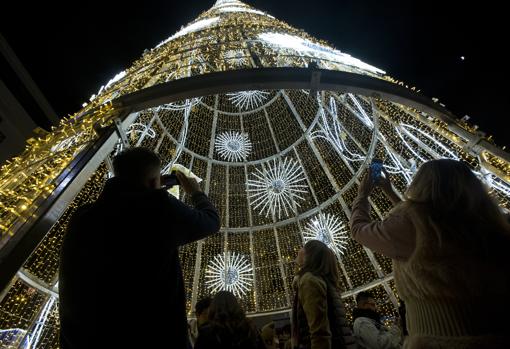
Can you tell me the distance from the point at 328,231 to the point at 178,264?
6587mm

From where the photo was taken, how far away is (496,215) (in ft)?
5.16

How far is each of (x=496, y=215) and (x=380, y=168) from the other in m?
0.91

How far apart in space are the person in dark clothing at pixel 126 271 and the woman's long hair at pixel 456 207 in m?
1.21

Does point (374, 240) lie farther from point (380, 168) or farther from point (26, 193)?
point (26, 193)

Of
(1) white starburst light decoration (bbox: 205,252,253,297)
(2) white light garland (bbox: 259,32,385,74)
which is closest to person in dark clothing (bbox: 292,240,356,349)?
(2) white light garland (bbox: 259,32,385,74)

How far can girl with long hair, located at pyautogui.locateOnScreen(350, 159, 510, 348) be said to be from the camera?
135cm

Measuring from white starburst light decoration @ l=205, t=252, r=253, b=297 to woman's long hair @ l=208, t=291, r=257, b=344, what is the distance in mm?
5271

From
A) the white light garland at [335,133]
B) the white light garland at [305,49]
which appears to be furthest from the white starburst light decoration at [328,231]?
the white light garland at [305,49]

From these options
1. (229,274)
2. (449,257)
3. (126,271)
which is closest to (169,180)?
(126,271)

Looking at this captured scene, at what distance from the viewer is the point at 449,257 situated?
57.8 inches

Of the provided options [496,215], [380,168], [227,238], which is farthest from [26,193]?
[227,238]

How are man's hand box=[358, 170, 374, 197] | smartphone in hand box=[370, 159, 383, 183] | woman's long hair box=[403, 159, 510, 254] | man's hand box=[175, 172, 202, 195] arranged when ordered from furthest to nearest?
smartphone in hand box=[370, 159, 383, 183] < man's hand box=[358, 170, 374, 197] < man's hand box=[175, 172, 202, 195] < woman's long hair box=[403, 159, 510, 254]

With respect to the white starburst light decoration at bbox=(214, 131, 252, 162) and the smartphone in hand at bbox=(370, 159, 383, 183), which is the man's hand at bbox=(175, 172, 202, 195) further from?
the white starburst light decoration at bbox=(214, 131, 252, 162)

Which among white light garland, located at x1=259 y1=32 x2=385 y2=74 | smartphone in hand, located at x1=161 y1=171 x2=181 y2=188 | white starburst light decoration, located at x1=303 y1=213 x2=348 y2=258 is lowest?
smartphone in hand, located at x1=161 y1=171 x2=181 y2=188
